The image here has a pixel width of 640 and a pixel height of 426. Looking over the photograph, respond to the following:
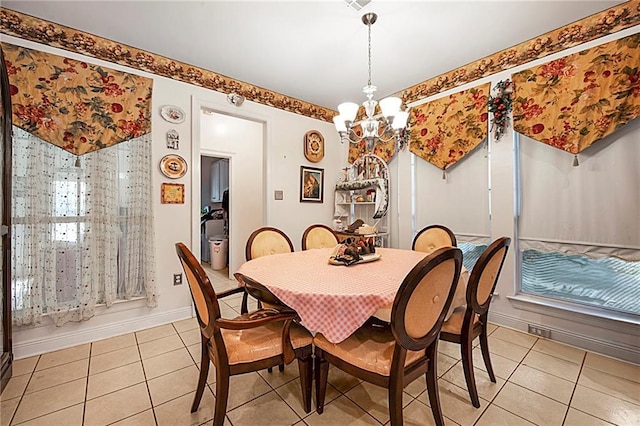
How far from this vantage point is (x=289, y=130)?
149 inches

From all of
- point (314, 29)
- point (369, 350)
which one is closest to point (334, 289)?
point (369, 350)

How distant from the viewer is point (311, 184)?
4.02m

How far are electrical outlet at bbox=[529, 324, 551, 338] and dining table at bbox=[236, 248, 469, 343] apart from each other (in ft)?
4.19

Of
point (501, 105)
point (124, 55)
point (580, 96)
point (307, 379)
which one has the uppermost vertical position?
point (124, 55)

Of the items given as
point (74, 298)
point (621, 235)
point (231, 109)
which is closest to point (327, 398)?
point (74, 298)

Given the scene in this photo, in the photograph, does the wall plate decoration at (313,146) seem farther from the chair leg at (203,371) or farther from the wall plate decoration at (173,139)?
the chair leg at (203,371)

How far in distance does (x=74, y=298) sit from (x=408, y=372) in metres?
2.75

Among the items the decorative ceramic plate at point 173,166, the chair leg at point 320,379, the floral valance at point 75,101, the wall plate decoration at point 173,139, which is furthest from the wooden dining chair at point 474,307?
the floral valance at point 75,101

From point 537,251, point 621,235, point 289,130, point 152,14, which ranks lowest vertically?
point 537,251

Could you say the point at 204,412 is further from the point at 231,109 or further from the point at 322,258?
the point at 231,109

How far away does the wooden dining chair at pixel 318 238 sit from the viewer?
285 cm

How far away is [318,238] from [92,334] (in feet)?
7.34

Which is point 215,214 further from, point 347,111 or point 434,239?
point 434,239

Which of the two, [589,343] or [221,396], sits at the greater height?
[221,396]
